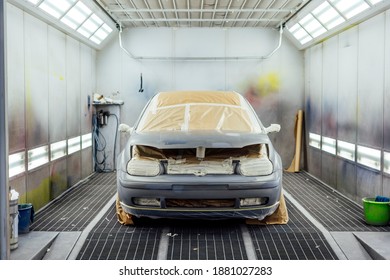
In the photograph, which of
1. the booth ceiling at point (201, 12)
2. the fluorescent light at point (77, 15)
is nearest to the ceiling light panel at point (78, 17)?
the fluorescent light at point (77, 15)

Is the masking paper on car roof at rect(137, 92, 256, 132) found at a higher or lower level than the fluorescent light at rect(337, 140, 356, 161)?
higher

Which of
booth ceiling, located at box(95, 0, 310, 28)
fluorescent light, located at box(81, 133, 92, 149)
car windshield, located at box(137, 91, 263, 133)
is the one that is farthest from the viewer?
fluorescent light, located at box(81, 133, 92, 149)

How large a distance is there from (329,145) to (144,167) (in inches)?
178

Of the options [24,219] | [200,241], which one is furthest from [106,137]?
[200,241]

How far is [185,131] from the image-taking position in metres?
5.41

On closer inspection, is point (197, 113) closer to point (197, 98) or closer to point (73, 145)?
point (197, 98)

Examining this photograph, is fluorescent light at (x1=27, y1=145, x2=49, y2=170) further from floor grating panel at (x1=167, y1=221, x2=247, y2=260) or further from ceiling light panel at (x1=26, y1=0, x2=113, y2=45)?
floor grating panel at (x1=167, y1=221, x2=247, y2=260)

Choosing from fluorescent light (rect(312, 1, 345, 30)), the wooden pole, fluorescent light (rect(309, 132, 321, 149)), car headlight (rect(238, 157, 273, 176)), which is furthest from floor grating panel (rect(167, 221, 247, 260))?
the wooden pole

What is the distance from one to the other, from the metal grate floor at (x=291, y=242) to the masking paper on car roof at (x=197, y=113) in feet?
4.13

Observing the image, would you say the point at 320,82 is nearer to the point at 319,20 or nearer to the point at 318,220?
the point at 319,20

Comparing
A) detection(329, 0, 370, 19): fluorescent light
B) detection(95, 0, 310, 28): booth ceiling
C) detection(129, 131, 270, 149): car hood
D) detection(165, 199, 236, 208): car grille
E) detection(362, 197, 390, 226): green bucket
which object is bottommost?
detection(362, 197, 390, 226): green bucket

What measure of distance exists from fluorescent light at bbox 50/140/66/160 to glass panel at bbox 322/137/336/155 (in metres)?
4.71

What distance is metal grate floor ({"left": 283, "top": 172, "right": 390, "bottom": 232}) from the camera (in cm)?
544

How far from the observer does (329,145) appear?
8.33 metres
